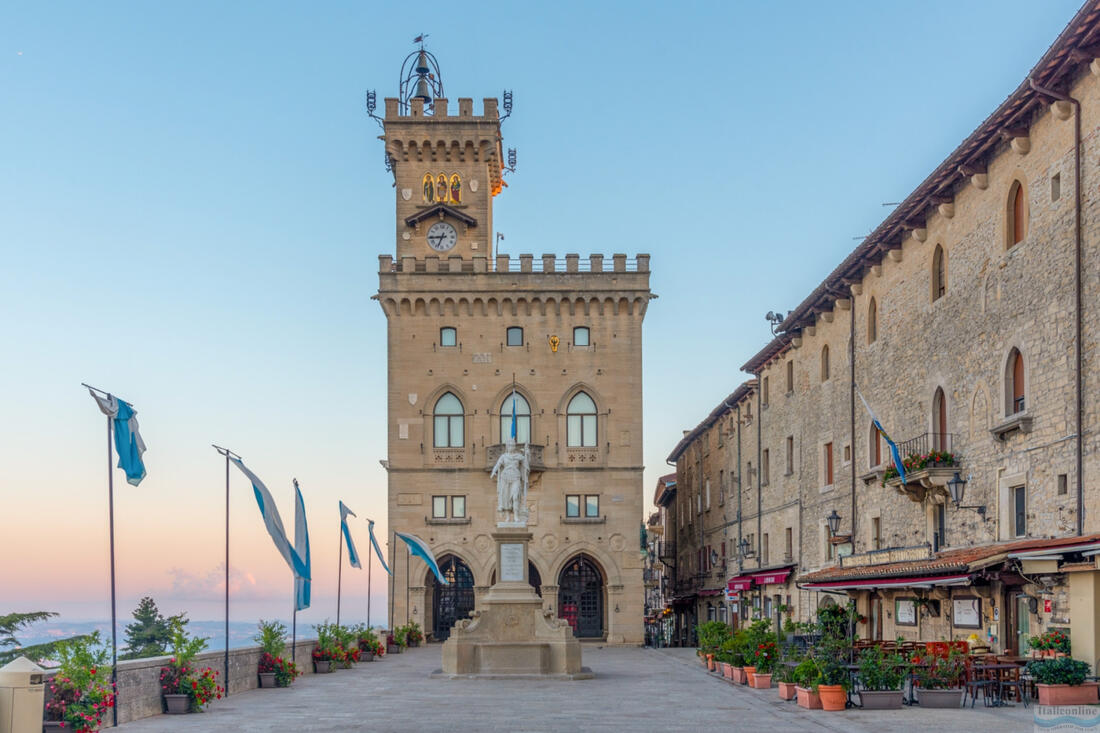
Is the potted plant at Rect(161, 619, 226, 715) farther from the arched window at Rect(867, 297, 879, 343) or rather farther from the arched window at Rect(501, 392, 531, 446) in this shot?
the arched window at Rect(501, 392, 531, 446)

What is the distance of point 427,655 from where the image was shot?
44344mm

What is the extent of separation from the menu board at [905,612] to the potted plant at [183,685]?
17.1m

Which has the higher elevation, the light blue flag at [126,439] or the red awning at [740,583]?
the light blue flag at [126,439]

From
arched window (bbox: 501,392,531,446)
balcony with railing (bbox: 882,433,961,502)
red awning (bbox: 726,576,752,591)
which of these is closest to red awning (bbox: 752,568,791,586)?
red awning (bbox: 726,576,752,591)

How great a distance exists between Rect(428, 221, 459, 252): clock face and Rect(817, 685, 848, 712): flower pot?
4281 cm

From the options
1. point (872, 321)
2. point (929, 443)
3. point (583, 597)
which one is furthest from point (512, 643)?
point (583, 597)

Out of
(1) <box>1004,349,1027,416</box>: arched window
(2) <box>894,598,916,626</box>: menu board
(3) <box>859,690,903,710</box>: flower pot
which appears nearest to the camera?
(3) <box>859,690,903,710</box>: flower pot

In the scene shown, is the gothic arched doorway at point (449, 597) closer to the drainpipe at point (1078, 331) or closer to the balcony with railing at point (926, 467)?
the balcony with railing at point (926, 467)

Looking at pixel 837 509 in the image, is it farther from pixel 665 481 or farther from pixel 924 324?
pixel 665 481

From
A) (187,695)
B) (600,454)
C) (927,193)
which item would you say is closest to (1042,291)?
(927,193)

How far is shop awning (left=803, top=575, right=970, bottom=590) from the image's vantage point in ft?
79.8

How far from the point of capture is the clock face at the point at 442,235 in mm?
60875

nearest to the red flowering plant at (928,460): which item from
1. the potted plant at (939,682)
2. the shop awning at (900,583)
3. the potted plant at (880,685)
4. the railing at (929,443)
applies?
the railing at (929,443)

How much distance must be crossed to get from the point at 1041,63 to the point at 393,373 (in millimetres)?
37710
